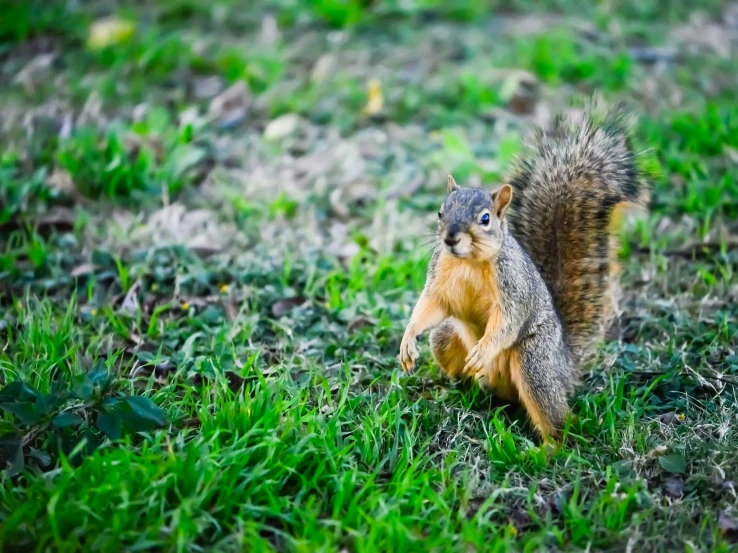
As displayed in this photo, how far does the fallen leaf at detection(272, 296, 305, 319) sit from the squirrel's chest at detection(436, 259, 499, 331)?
2.82 feet

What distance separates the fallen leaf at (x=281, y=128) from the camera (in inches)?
191

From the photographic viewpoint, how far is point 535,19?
245 inches

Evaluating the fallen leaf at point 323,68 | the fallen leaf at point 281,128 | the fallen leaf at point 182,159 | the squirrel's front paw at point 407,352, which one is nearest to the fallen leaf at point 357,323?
the squirrel's front paw at point 407,352

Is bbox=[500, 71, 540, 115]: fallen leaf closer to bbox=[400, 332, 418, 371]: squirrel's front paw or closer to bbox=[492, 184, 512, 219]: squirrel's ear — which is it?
bbox=[492, 184, 512, 219]: squirrel's ear

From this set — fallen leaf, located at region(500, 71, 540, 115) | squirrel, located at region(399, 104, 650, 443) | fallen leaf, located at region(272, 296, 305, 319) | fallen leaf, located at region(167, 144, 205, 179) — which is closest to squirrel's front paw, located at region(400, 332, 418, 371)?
squirrel, located at region(399, 104, 650, 443)

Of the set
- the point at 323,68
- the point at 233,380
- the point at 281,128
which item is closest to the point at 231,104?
the point at 281,128

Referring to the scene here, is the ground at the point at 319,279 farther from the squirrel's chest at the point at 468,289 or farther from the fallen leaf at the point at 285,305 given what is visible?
the squirrel's chest at the point at 468,289

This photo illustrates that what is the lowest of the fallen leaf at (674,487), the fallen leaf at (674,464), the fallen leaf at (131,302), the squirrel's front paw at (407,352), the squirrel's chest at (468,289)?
the fallen leaf at (674,487)

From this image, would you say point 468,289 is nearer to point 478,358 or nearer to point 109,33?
point 478,358

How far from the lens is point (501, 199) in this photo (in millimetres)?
2799

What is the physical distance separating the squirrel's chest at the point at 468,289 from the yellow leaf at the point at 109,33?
3720 millimetres

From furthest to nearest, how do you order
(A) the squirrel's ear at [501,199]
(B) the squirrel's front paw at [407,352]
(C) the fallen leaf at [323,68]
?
1. (C) the fallen leaf at [323,68]
2. (B) the squirrel's front paw at [407,352]
3. (A) the squirrel's ear at [501,199]

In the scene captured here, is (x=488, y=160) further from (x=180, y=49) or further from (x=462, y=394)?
(x=180, y=49)

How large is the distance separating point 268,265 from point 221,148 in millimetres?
1227
